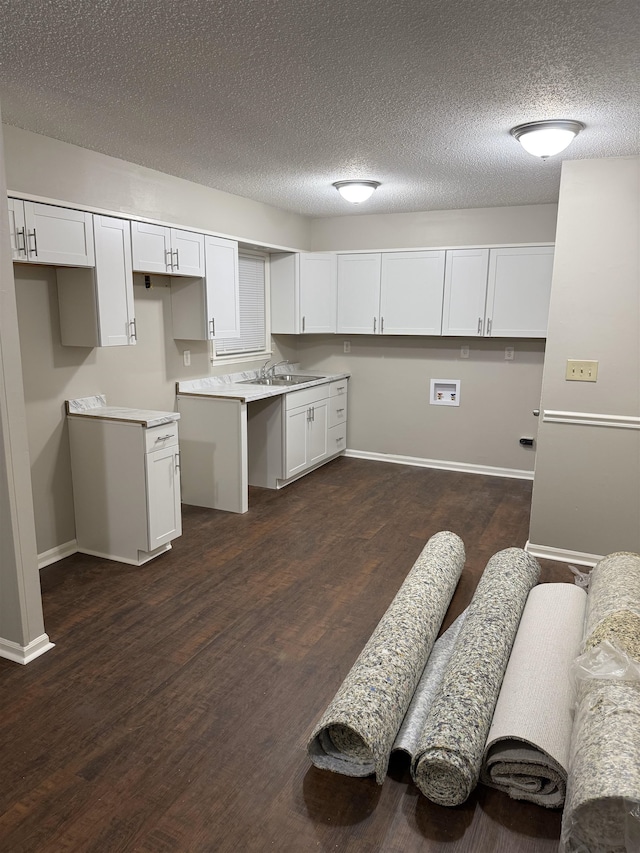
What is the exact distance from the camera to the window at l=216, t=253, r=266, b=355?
5.43 metres

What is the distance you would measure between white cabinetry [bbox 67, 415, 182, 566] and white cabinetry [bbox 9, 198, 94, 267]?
37.8 inches

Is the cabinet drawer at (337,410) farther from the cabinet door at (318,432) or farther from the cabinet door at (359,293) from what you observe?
the cabinet door at (359,293)

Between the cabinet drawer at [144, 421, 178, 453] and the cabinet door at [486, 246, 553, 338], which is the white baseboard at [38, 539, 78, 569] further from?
the cabinet door at [486, 246, 553, 338]

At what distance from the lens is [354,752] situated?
2.00 meters

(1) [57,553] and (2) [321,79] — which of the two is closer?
(2) [321,79]

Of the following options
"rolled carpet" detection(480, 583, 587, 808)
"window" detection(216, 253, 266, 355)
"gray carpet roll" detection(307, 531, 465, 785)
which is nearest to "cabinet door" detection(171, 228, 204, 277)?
"window" detection(216, 253, 266, 355)

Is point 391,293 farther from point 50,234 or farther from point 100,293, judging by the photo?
point 50,234

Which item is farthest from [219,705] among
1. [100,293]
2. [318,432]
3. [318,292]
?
[318,292]

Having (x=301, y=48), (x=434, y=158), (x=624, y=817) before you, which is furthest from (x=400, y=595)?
(x=434, y=158)

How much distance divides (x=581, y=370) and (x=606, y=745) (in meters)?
2.34

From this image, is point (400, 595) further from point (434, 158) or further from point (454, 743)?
point (434, 158)

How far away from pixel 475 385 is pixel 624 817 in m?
4.51

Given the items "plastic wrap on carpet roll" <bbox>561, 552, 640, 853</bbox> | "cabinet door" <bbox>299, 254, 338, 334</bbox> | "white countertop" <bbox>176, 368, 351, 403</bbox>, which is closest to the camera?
"plastic wrap on carpet roll" <bbox>561, 552, 640, 853</bbox>

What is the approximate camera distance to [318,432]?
5.70 metres
